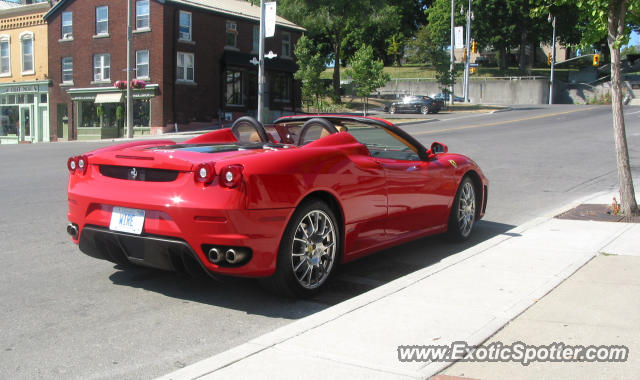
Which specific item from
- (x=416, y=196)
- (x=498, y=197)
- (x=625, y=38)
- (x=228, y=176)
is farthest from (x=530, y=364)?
(x=498, y=197)

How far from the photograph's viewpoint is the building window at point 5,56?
4344 centimetres

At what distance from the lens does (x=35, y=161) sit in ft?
51.9

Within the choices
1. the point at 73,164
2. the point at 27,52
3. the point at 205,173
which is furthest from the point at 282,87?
the point at 205,173

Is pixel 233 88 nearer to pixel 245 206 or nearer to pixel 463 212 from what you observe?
pixel 463 212

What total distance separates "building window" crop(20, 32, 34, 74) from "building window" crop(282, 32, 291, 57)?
16.9 meters

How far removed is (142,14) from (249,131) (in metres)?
32.4

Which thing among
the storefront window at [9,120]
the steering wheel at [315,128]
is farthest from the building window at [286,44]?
the steering wheel at [315,128]

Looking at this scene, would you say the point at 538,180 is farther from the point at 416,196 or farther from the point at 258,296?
the point at 258,296

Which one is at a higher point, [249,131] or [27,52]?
[27,52]

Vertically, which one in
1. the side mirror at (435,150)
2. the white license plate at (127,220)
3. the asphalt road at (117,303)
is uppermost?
the side mirror at (435,150)

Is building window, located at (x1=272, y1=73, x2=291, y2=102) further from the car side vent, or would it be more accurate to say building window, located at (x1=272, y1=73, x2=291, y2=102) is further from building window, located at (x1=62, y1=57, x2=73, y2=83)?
the car side vent

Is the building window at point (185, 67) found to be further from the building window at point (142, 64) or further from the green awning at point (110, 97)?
the green awning at point (110, 97)

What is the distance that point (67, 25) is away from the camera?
39.5 m

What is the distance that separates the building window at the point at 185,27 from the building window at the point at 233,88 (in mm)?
3746
